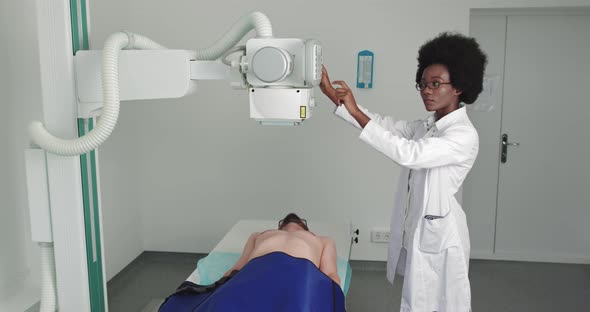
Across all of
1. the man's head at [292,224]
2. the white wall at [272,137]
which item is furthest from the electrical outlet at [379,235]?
the man's head at [292,224]

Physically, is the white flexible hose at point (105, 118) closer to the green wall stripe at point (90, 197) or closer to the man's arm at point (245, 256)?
the green wall stripe at point (90, 197)

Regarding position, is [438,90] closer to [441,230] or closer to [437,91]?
[437,91]

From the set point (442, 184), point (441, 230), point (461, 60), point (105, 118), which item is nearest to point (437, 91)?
point (461, 60)

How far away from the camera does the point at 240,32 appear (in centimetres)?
124

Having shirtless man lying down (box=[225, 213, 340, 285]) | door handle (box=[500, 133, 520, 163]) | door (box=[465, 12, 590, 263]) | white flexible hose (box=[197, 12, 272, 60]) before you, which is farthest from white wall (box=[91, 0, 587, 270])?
white flexible hose (box=[197, 12, 272, 60])

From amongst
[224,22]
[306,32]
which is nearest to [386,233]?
[306,32]

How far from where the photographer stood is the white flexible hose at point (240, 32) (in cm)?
119

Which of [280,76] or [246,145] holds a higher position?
[280,76]

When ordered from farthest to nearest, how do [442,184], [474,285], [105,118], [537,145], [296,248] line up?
[537,145] < [474,285] < [296,248] < [442,184] < [105,118]

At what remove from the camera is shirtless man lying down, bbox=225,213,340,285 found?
1.89m

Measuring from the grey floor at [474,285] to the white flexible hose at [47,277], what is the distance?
56.9 inches

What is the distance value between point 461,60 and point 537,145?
6.57ft

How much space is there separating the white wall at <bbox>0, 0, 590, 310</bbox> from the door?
31 cm

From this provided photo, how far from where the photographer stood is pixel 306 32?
3.15 metres
